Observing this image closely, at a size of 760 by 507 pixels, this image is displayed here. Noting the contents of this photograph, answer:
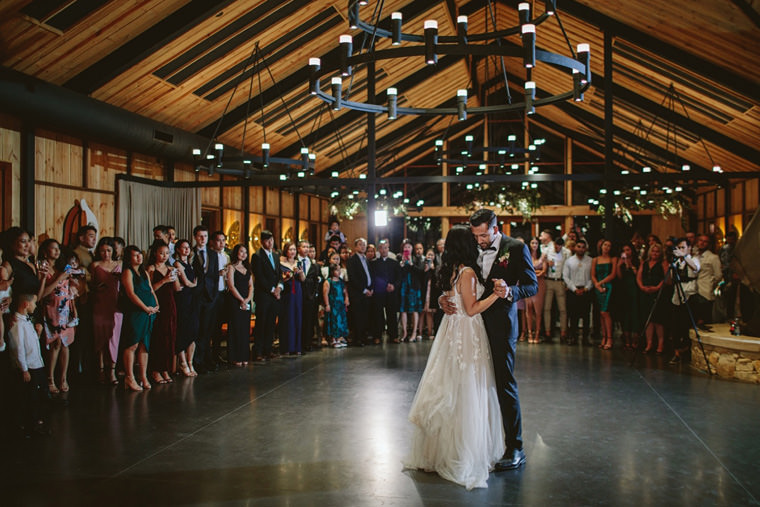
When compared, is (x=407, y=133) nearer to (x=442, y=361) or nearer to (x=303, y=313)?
(x=303, y=313)

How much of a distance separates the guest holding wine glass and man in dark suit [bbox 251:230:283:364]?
1.28m

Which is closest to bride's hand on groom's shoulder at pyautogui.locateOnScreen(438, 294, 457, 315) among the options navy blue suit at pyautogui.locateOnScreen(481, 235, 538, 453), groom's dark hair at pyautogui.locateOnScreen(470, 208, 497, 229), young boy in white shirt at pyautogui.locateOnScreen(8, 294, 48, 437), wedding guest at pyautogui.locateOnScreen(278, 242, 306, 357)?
navy blue suit at pyautogui.locateOnScreen(481, 235, 538, 453)

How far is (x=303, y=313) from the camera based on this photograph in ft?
25.6

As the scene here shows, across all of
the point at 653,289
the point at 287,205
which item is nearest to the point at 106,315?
the point at 653,289

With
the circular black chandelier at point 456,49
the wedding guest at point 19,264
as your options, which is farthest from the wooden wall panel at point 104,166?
the circular black chandelier at point 456,49

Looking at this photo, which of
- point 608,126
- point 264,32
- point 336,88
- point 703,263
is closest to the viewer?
point 336,88

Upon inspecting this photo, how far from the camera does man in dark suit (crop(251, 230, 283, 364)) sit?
6.89m

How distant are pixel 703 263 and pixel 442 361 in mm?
5083

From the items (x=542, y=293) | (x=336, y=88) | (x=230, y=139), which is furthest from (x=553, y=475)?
(x=230, y=139)

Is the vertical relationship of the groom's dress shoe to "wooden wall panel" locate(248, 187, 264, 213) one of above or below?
below

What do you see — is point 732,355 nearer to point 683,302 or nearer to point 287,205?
point 683,302

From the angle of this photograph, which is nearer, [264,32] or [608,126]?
[264,32]

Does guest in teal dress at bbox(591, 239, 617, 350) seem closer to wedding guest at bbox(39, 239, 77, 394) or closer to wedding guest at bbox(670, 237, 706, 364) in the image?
wedding guest at bbox(670, 237, 706, 364)

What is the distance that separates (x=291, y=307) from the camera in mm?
7316
